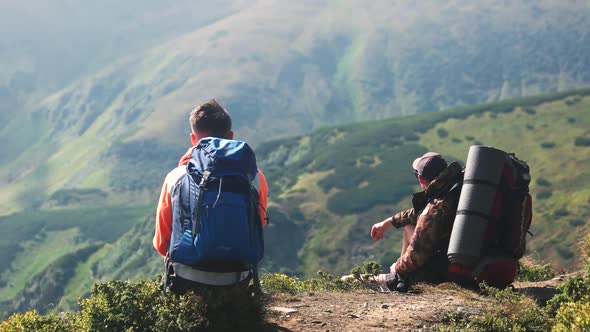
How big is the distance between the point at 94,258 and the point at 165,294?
653 ft

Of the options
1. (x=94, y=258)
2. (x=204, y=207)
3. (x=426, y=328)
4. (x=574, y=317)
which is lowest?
(x=94, y=258)

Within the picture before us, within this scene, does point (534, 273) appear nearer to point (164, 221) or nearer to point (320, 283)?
point (320, 283)

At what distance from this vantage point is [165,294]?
→ 329 inches

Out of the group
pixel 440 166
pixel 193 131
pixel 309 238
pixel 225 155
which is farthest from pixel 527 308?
pixel 309 238

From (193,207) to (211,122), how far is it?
140cm

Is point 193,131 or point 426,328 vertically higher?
point 193,131

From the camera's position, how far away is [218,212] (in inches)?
311

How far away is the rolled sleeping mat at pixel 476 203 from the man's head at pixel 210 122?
3.26 metres

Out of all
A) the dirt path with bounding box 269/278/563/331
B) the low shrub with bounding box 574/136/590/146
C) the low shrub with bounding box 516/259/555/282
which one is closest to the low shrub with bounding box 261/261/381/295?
the dirt path with bounding box 269/278/563/331

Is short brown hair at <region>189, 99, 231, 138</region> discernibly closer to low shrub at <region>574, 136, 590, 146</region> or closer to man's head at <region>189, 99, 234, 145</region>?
man's head at <region>189, 99, 234, 145</region>

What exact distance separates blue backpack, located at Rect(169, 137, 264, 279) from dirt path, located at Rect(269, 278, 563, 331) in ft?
4.36

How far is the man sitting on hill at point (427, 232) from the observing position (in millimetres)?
10266

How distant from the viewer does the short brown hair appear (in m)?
8.95

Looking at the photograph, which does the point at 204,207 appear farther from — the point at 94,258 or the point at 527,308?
the point at 94,258
